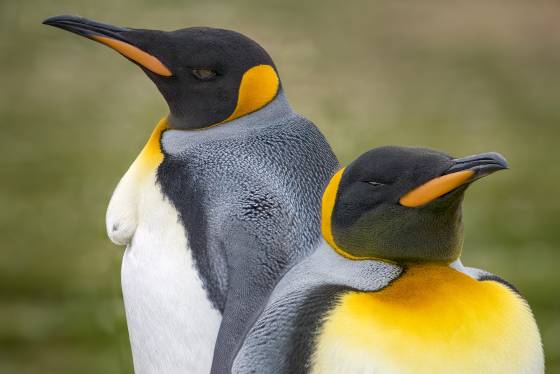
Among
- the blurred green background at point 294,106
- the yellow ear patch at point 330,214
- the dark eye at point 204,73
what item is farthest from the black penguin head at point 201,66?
the blurred green background at point 294,106

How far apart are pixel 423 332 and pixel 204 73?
508 millimetres

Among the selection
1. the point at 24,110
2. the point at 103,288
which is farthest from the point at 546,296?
the point at 24,110

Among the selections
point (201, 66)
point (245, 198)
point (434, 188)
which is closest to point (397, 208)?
point (434, 188)

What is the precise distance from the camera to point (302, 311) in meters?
1.03

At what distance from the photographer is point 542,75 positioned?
5094 millimetres

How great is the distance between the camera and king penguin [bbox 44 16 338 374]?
1249 mm

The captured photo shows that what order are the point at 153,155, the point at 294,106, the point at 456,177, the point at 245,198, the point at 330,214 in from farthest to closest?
the point at 294,106, the point at 153,155, the point at 245,198, the point at 330,214, the point at 456,177

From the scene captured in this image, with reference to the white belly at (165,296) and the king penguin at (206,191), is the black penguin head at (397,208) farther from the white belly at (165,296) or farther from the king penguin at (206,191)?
the white belly at (165,296)

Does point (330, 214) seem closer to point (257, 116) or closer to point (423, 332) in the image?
point (423, 332)

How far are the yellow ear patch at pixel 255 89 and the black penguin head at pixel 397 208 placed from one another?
32 cm

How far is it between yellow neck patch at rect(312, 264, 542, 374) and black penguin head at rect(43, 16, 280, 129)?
414 millimetres

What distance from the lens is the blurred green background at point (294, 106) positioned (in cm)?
294

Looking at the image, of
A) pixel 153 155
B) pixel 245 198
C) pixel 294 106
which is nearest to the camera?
pixel 245 198

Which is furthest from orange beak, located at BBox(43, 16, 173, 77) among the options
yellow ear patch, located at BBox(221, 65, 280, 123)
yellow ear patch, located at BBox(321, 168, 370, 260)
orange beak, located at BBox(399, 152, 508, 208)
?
orange beak, located at BBox(399, 152, 508, 208)
